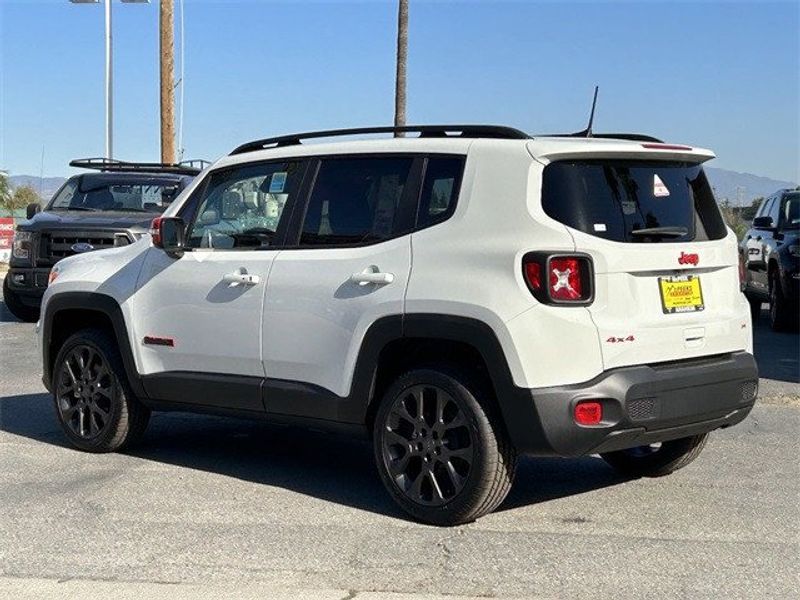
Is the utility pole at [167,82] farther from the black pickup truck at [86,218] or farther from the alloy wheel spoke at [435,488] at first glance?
the alloy wheel spoke at [435,488]

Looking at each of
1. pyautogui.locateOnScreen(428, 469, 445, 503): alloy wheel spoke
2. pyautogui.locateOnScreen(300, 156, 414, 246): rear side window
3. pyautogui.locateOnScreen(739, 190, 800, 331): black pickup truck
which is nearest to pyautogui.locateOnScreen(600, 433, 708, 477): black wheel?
pyautogui.locateOnScreen(428, 469, 445, 503): alloy wheel spoke

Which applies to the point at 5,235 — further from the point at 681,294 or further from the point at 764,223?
the point at 681,294

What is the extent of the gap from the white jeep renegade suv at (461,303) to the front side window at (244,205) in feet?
0.04

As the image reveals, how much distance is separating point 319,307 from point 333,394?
0.45 m

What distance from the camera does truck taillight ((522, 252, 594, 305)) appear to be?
5.26 metres

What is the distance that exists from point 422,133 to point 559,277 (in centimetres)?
127

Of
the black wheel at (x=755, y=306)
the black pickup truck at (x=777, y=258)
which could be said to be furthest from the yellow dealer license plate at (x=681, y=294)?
the black wheel at (x=755, y=306)

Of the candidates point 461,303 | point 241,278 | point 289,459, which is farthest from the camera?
point 289,459

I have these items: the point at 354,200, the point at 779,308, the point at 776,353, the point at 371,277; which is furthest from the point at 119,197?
the point at 371,277

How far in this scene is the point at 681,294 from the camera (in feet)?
18.6

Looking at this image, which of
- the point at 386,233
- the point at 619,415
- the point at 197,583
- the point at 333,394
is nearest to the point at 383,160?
the point at 386,233

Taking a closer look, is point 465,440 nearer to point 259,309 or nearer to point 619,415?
point 619,415

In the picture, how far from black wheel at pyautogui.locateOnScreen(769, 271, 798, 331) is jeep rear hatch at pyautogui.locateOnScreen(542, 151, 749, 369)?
8848mm

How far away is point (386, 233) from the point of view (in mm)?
5898
